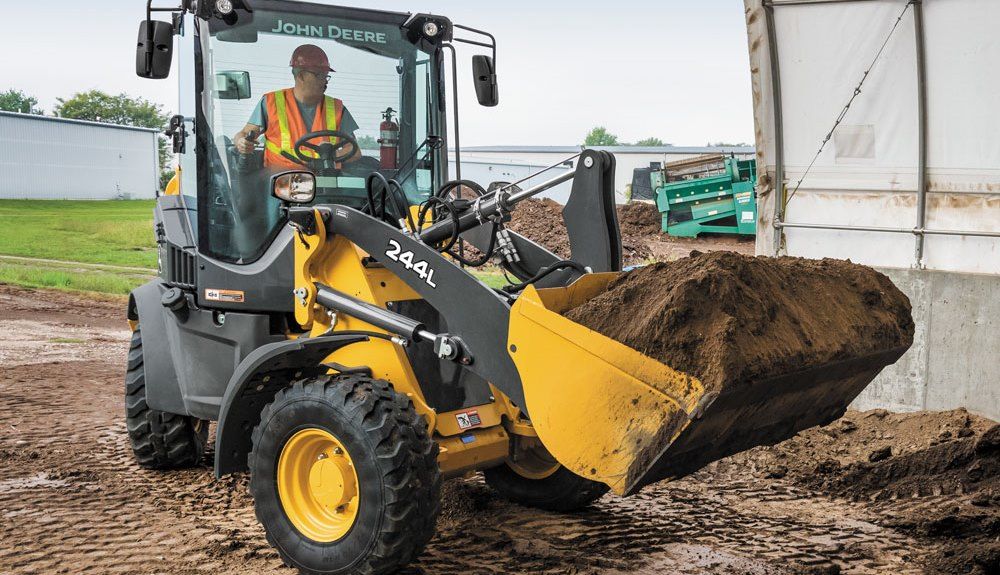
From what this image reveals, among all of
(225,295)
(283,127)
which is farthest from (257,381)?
(283,127)

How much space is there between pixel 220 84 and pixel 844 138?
591cm

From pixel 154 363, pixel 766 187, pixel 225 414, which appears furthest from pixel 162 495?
pixel 766 187

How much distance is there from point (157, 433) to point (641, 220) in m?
20.0

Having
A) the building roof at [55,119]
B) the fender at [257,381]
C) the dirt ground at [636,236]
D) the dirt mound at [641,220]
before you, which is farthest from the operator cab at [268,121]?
the building roof at [55,119]

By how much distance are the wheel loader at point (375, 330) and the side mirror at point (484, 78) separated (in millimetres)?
14

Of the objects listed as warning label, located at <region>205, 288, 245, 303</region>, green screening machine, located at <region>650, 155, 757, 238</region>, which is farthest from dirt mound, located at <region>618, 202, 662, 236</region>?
warning label, located at <region>205, 288, 245, 303</region>

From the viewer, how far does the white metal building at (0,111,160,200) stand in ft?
129

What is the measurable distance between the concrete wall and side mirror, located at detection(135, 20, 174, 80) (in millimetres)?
6010

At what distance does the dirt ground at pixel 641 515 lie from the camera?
16.1ft

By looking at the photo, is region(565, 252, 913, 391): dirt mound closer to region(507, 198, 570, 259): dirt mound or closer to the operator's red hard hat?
the operator's red hard hat

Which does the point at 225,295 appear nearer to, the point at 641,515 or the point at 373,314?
the point at 373,314

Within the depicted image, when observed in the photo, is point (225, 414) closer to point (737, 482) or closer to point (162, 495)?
point (162, 495)

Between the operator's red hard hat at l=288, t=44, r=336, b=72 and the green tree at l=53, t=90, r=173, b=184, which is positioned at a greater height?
the green tree at l=53, t=90, r=173, b=184

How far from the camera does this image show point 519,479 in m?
5.71
